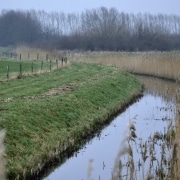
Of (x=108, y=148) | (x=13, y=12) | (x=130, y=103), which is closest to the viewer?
(x=108, y=148)

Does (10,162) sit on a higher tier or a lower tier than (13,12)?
lower

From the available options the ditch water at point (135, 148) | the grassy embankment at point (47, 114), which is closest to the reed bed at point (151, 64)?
the ditch water at point (135, 148)

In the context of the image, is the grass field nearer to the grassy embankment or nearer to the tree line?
the grassy embankment

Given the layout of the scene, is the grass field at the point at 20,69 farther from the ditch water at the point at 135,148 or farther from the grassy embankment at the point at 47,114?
the ditch water at the point at 135,148

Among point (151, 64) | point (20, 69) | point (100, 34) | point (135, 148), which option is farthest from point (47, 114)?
point (100, 34)

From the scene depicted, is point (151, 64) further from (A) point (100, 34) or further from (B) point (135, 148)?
(A) point (100, 34)

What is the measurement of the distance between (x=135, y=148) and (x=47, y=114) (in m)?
3.77

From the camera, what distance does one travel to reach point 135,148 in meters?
11.6

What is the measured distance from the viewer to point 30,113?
44.1 ft

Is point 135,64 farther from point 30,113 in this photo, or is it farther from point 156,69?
point 30,113

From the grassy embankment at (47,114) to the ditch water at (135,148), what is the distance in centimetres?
53

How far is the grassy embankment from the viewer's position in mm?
10228

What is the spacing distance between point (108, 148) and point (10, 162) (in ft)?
12.8

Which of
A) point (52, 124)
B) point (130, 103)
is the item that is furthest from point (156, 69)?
point (52, 124)
